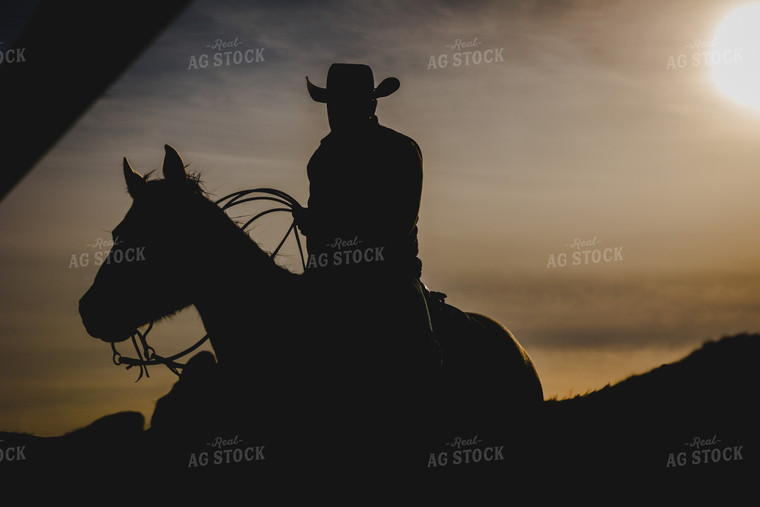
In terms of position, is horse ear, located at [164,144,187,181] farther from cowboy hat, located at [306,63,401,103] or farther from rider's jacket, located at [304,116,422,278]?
cowboy hat, located at [306,63,401,103]

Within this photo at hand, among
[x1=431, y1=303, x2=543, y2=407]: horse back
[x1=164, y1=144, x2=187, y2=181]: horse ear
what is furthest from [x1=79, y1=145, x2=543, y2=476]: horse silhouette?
[x1=431, y1=303, x2=543, y2=407]: horse back

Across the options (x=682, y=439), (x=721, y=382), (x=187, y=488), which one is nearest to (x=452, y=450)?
(x=187, y=488)

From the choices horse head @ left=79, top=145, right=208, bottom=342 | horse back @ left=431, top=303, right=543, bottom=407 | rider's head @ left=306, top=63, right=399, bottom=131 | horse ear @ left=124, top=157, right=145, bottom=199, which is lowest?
horse back @ left=431, top=303, right=543, bottom=407

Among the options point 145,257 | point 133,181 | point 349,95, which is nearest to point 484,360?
point 349,95

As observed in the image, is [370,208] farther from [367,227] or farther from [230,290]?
[230,290]

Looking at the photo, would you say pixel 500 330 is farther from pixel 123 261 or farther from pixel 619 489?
pixel 123 261

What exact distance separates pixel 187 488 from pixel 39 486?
9.68ft

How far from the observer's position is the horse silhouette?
4.24 metres

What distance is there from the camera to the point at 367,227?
182 inches

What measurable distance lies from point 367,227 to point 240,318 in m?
1.12

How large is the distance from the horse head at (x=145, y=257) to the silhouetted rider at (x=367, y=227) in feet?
2.87

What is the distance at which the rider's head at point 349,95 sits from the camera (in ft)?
16.5

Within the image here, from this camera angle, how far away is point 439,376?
473cm

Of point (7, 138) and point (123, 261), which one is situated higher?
point (7, 138)
